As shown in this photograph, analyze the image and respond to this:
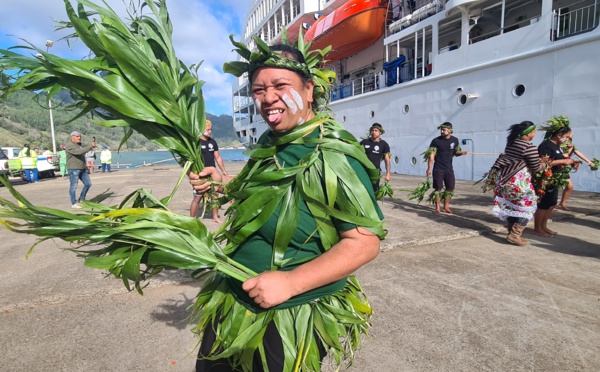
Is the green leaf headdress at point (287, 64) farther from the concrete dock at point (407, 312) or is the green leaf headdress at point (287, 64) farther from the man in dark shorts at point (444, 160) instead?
the man in dark shorts at point (444, 160)

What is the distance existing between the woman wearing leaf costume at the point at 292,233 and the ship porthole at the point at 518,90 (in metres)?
11.3

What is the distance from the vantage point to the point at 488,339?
8.36 ft

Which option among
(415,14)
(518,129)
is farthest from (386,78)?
(518,129)

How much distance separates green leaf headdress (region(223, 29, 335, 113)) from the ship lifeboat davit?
48.4 feet

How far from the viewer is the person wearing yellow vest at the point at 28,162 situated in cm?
1495

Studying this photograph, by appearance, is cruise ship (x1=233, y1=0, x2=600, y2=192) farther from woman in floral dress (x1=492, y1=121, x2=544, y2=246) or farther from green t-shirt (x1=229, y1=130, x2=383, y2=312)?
green t-shirt (x1=229, y1=130, x2=383, y2=312)

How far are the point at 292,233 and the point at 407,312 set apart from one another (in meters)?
2.23

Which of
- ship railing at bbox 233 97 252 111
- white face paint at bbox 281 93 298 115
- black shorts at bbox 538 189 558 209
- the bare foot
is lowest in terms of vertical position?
the bare foot

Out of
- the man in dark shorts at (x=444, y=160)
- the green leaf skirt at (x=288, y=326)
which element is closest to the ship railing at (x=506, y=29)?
the man in dark shorts at (x=444, y=160)

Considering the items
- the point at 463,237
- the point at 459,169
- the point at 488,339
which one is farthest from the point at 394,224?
the point at 459,169

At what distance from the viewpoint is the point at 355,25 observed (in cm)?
1599

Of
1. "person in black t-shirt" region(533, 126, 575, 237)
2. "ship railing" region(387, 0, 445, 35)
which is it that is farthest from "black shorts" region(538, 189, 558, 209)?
"ship railing" region(387, 0, 445, 35)

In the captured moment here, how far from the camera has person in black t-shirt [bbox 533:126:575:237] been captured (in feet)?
17.0

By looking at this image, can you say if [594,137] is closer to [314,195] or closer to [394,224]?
[394,224]
